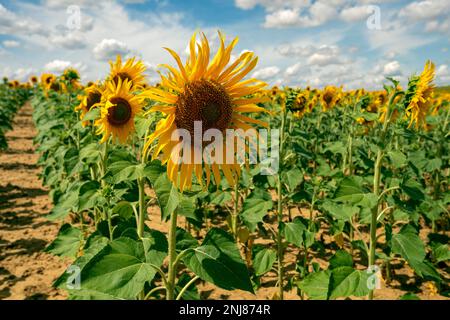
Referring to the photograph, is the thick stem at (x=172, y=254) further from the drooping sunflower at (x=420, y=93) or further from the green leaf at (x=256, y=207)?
the drooping sunflower at (x=420, y=93)

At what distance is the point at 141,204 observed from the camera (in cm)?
232

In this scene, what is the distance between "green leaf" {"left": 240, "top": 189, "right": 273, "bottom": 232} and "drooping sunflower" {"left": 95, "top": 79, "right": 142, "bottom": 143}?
4.01 feet

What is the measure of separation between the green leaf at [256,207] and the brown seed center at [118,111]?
4.26ft

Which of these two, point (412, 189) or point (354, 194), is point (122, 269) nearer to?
point (354, 194)

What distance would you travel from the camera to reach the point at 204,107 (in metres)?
1.87

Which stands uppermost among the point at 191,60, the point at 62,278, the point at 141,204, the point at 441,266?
the point at 191,60

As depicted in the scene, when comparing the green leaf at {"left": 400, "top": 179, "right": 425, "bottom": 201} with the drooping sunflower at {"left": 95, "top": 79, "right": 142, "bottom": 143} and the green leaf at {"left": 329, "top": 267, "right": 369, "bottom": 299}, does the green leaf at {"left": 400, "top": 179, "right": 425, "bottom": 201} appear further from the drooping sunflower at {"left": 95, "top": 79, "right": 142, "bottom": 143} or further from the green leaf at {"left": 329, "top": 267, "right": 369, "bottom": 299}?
the drooping sunflower at {"left": 95, "top": 79, "right": 142, "bottom": 143}

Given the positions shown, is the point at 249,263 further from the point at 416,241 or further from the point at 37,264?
the point at 37,264

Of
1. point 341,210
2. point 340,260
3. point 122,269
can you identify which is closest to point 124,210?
point 122,269

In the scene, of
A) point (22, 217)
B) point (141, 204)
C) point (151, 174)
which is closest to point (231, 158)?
point (151, 174)

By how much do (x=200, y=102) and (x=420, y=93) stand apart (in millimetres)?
2025

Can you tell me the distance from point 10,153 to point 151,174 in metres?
11.1

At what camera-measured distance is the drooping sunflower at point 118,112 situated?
115 inches

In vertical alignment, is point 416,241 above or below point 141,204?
below
